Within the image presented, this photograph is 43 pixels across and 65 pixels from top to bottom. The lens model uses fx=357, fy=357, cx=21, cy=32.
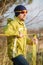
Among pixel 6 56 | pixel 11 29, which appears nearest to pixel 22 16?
pixel 11 29

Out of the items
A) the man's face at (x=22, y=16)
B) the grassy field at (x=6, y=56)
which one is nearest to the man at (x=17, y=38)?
the man's face at (x=22, y=16)

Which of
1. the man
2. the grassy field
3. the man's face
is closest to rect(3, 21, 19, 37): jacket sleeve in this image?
the man

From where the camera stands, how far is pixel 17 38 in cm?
533

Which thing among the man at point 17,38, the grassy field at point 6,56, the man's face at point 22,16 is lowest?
the grassy field at point 6,56

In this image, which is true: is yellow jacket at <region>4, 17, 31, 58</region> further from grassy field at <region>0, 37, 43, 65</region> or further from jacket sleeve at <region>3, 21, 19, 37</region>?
grassy field at <region>0, 37, 43, 65</region>

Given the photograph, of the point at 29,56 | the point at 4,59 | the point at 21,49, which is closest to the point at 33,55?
the point at 29,56

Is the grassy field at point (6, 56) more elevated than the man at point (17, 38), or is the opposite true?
the man at point (17, 38)

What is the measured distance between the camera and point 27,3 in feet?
29.3

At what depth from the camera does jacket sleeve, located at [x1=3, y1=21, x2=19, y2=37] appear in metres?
5.23

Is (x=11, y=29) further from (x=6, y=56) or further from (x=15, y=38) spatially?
(x=6, y=56)

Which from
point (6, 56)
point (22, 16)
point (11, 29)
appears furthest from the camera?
point (6, 56)

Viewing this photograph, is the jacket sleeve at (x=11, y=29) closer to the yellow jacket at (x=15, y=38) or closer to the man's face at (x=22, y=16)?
the yellow jacket at (x=15, y=38)

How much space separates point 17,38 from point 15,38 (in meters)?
0.03

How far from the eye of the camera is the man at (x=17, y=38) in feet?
17.3
